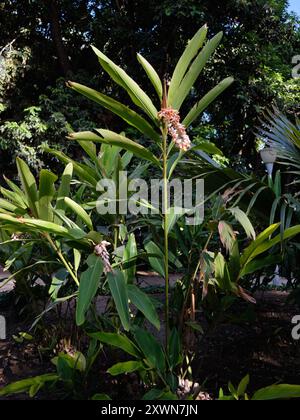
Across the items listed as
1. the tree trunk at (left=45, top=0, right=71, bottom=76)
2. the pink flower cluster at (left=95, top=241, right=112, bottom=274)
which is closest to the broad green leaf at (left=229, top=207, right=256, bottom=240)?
the pink flower cluster at (left=95, top=241, right=112, bottom=274)

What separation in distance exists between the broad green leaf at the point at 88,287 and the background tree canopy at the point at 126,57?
745 cm

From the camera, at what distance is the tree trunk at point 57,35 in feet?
33.0

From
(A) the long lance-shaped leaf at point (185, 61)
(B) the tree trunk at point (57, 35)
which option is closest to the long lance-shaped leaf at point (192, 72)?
(A) the long lance-shaped leaf at point (185, 61)

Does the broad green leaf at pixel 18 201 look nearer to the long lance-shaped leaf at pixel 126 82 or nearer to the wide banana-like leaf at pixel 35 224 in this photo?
the wide banana-like leaf at pixel 35 224

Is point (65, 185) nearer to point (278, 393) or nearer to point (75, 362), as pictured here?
point (75, 362)

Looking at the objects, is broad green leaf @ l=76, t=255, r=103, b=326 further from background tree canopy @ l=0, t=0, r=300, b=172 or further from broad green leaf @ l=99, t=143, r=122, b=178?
background tree canopy @ l=0, t=0, r=300, b=172

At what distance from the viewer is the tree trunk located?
10047mm

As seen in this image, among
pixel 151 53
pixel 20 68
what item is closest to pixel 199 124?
pixel 151 53

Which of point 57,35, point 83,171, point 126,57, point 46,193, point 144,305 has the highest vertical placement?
point 57,35

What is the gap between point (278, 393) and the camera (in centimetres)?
182

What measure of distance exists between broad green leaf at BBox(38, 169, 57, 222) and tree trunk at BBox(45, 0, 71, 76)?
28.1 feet

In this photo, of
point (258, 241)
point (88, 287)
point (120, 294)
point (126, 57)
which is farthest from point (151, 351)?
point (126, 57)

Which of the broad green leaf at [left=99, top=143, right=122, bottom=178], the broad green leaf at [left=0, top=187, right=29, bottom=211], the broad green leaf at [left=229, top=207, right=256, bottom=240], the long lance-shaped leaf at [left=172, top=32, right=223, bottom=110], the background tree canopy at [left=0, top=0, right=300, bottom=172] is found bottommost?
the broad green leaf at [left=229, top=207, right=256, bottom=240]

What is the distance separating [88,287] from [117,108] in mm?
789
